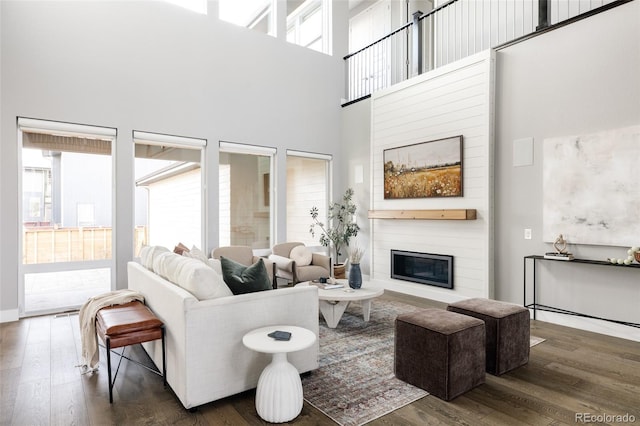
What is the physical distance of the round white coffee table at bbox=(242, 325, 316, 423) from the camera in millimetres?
2291

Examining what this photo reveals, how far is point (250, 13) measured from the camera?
Answer: 674 centimetres

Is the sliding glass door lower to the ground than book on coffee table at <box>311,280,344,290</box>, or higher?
higher

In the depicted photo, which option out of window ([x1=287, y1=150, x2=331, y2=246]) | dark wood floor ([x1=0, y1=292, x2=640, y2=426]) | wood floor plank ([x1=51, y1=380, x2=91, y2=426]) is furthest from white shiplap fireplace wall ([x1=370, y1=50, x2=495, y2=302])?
wood floor plank ([x1=51, y1=380, x2=91, y2=426])

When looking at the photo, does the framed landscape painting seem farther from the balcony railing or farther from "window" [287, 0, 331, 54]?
"window" [287, 0, 331, 54]

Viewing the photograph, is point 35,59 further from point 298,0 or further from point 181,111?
point 298,0

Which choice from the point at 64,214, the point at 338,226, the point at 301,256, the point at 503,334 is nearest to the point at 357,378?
the point at 503,334

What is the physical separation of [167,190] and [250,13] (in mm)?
3469

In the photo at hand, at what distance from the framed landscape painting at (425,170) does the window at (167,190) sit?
9.67ft

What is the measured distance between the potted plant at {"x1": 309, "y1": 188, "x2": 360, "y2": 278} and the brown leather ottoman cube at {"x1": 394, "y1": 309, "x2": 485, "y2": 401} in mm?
3863

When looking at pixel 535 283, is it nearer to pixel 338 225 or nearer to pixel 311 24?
pixel 338 225

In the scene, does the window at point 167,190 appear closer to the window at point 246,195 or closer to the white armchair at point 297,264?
the window at point 246,195

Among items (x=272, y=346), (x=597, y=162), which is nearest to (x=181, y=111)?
(x=272, y=346)

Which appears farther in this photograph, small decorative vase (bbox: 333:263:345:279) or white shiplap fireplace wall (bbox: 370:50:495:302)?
small decorative vase (bbox: 333:263:345:279)

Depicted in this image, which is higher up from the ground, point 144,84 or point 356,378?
point 144,84
